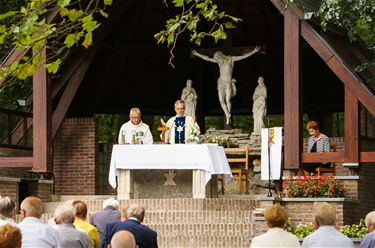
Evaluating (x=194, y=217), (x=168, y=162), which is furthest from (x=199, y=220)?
(x=168, y=162)

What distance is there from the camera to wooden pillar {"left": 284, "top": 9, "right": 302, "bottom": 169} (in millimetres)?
22344

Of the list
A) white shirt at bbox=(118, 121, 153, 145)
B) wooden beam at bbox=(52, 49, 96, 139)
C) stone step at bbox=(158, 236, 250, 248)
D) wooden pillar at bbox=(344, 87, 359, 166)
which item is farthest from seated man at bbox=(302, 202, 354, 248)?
wooden beam at bbox=(52, 49, 96, 139)

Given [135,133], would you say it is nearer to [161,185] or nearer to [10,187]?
[161,185]

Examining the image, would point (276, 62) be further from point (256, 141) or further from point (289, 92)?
point (289, 92)

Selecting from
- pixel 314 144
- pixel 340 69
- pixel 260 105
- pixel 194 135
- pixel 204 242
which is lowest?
pixel 204 242

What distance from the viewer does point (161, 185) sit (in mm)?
22422

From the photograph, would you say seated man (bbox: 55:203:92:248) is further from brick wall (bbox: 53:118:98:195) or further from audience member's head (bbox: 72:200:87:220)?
brick wall (bbox: 53:118:98:195)

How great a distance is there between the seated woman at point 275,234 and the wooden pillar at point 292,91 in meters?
11.0

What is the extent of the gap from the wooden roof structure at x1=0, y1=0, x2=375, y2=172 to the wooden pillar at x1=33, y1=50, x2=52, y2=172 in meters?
0.02

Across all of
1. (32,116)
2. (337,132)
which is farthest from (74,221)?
(337,132)

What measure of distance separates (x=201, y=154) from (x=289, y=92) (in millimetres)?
2040

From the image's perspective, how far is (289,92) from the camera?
74.2 feet

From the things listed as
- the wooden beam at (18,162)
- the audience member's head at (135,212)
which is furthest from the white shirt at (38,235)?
the wooden beam at (18,162)

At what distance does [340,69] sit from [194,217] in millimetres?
3613
